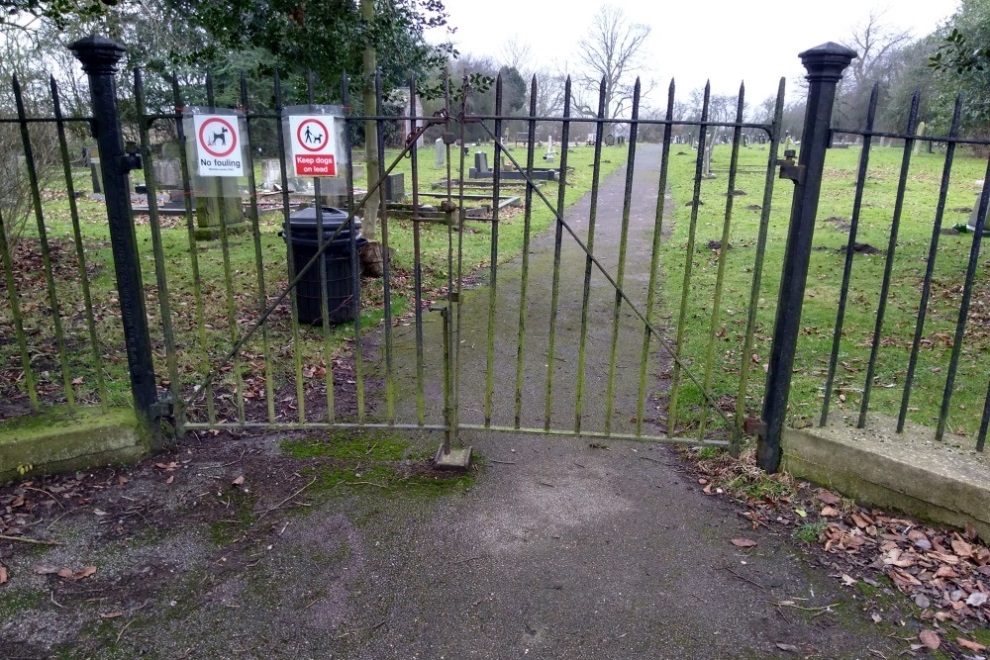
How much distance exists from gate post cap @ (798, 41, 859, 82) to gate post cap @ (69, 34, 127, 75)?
11.1ft

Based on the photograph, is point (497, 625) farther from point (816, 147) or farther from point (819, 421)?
point (816, 147)

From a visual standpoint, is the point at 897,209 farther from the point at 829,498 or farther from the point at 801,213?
the point at 829,498

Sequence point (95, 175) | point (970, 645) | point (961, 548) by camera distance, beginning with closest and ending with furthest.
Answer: point (970, 645) < point (961, 548) < point (95, 175)

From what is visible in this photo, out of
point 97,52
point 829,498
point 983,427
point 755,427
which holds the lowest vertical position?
point 829,498

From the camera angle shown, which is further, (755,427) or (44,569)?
(755,427)

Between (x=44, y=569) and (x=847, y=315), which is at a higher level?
(x=847, y=315)

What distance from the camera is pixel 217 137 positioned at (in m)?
3.64

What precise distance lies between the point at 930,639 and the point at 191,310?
6671 mm

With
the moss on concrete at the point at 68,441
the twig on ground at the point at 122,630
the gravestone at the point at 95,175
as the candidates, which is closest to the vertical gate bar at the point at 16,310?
the moss on concrete at the point at 68,441

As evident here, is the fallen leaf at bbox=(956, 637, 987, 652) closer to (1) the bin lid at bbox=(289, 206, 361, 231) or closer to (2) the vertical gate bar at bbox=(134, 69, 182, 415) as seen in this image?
(2) the vertical gate bar at bbox=(134, 69, 182, 415)

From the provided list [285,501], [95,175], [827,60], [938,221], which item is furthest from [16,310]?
[95,175]

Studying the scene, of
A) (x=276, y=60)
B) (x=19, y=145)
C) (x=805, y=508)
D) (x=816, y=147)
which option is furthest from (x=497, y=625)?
(x=19, y=145)

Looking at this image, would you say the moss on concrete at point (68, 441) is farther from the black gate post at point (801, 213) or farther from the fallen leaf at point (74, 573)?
the black gate post at point (801, 213)

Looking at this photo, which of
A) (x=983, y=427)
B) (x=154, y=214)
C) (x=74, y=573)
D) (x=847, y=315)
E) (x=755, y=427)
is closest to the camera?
(x=74, y=573)
